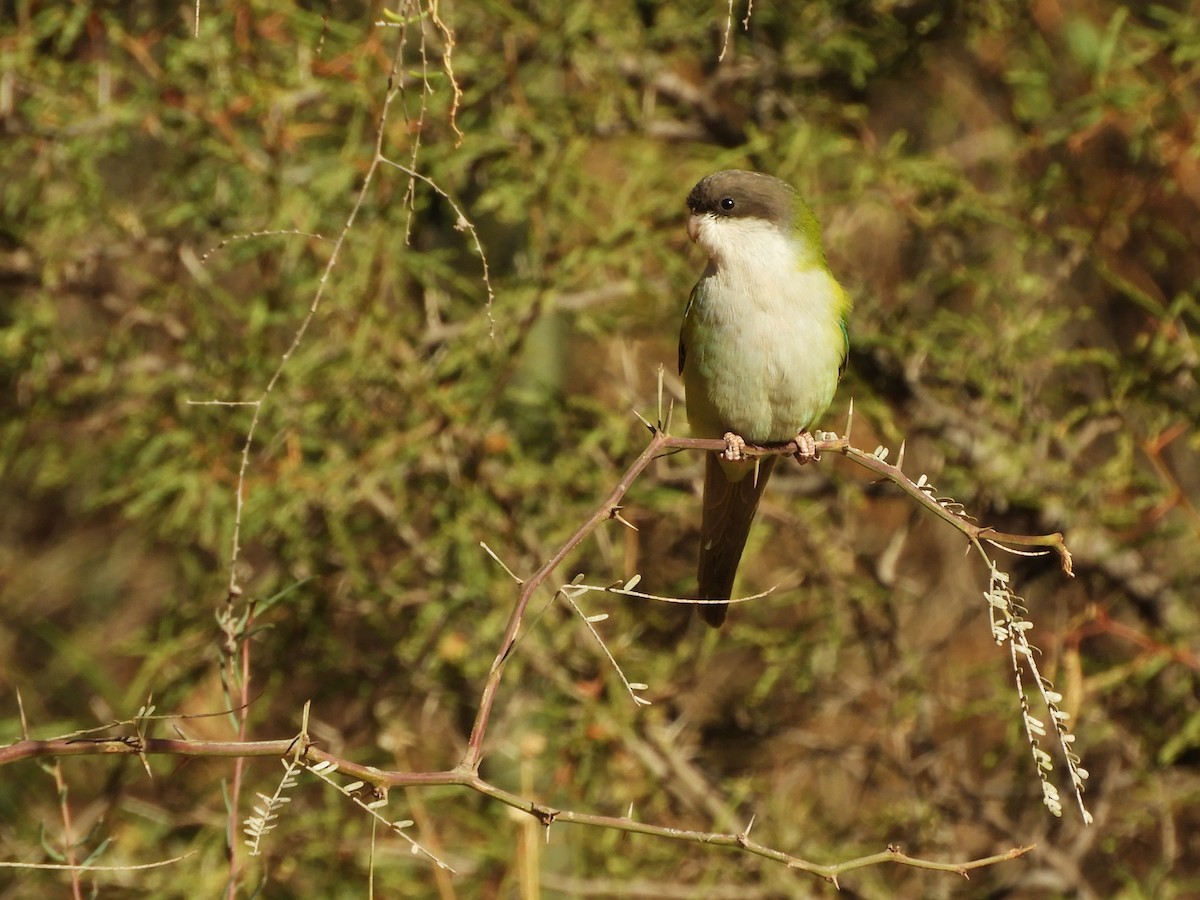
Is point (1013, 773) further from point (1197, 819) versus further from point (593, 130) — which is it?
point (593, 130)

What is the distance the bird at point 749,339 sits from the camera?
134 inches

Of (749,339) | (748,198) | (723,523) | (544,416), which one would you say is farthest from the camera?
(544,416)

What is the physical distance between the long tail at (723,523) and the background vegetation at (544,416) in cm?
83

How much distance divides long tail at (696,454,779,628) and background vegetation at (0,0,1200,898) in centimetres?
83

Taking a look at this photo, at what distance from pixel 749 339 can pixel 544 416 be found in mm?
1639

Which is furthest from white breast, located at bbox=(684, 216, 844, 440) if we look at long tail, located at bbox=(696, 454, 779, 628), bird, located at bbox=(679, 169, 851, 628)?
long tail, located at bbox=(696, 454, 779, 628)

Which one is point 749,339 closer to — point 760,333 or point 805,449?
point 760,333

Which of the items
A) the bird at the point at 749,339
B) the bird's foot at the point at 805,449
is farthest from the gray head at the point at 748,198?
the bird's foot at the point at 805,449

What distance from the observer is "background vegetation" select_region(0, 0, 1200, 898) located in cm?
434

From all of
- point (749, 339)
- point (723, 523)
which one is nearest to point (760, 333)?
point (749, 339)

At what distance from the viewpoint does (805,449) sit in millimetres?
3430

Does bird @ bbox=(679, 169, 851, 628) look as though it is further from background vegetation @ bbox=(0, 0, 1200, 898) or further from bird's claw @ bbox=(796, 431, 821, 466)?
background vegetation @ bbox=(0, 0, 1200, 898)

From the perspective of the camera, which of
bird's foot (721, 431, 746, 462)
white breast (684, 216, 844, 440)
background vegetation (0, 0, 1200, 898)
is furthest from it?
background vegetation (0, 0, 1200, 898)

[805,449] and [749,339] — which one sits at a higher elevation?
[749,339]
